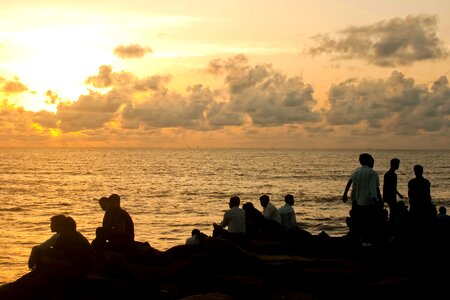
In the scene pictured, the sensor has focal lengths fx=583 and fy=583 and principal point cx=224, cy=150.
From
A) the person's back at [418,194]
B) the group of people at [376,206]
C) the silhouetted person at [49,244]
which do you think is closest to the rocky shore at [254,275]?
the group of people at [376,206]

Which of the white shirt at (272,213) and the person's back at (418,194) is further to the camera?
the white shirt at (272,213)

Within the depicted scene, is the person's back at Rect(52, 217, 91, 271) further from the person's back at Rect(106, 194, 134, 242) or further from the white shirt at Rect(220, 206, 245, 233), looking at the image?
the white shirt at Rect(220, 206, 245, 233)

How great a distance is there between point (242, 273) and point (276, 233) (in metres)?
5.62

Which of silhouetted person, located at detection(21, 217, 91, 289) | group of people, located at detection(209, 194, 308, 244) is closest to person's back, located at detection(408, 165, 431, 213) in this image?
group of people, located at detection(209, 194, 308, 244)

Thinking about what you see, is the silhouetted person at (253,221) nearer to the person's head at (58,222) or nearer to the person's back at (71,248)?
the person's back at (71,248)

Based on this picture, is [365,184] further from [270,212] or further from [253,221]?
[270,212]

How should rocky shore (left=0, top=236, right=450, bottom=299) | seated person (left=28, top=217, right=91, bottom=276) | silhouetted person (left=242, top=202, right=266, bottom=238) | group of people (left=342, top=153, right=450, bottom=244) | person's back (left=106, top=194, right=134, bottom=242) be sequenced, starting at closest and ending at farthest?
rocky shore (left=0, top=236, right=450, bottom=299) < seated person (left=28, top=217, right=91, bottom=276) < group of people (left=342, top=153, right=450, bottom=244) < person's back (left=106, top=194, right=134, bottom=242) < silhouetted person (left=242, top=202, right=266, bottom=238)

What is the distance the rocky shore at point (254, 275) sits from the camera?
1136 centimetres

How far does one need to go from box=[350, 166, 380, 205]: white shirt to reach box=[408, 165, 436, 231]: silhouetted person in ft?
3.19

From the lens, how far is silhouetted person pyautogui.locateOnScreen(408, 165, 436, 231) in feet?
46.8

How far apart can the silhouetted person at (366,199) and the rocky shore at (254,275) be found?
46 centimetres

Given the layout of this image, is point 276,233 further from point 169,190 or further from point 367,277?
point 169,190

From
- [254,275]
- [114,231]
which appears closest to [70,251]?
[114,231]

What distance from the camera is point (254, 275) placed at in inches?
495
